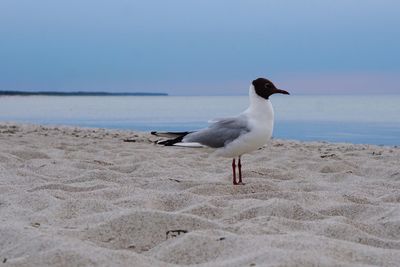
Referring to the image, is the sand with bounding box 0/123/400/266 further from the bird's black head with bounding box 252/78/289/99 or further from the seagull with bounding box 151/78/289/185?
the bird's black head with bounding box 252/78/289/99

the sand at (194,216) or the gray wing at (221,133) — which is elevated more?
the gray wing at (221,133)

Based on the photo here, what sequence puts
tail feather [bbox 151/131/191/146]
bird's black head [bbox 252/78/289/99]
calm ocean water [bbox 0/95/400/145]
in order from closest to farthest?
1. bird's black head [bbox 252/78/289/99]
2. tail feather [bbox 151/131/191/146]
3. calm ocean water [bbox 0/95/400/145]

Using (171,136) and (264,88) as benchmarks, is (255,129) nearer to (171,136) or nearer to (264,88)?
(264,88)

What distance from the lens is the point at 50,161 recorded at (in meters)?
6.41

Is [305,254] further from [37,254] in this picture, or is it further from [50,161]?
[50,161]

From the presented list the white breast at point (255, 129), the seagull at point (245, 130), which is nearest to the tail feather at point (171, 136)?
the seagull at point (245, 130)

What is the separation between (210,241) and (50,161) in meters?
3.93

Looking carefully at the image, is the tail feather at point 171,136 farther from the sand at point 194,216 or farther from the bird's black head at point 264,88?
the bird's black head at point 264,88

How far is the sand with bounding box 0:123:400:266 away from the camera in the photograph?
262 centimetres

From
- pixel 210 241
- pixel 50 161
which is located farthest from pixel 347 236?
pixel 50 161

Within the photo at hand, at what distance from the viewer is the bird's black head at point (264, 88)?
5.12 metres

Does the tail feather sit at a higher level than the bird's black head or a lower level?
lower

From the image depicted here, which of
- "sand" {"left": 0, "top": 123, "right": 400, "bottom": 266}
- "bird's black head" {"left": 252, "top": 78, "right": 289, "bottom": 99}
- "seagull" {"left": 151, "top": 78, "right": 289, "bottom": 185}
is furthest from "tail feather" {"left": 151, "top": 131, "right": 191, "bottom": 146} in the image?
"bird's black head" {"left": 252, "top": 78, "right": 289, "bottom": 99}

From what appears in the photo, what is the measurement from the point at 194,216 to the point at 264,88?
205cm
